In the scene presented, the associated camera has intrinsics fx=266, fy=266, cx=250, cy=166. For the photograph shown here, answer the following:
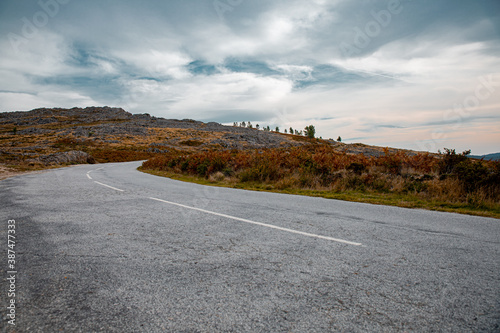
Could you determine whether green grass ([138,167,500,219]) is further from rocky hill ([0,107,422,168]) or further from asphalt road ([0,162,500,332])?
rocky hill ([0,107,422,168])

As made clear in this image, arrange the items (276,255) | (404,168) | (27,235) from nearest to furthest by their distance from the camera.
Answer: (276,255) < (27,235) < (404,168)

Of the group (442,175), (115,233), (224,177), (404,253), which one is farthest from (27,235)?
(442,175)

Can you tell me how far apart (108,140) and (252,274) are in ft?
269

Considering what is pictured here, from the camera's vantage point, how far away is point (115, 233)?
4734 millimetres

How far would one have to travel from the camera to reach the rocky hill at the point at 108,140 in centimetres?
3769

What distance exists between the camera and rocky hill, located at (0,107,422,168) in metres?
37.7

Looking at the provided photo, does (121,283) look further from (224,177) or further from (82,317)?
(224,177)

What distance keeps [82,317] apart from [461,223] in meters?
6.90

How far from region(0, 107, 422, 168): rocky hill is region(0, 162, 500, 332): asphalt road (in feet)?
44.8

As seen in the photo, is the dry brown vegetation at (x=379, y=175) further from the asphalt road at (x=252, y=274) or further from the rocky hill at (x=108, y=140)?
the rocky hill at (x=108, y=140)

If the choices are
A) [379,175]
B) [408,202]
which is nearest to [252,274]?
[408,202]

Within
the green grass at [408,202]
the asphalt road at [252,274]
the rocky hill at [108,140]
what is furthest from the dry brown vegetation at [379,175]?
the rocky hill at [108,140]

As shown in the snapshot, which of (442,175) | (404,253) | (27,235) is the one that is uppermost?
(442,175)

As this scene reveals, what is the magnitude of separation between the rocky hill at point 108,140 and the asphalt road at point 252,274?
13665 millimetres
